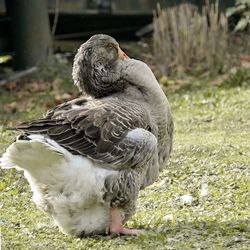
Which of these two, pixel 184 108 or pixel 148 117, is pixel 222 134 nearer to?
pixel 184 108

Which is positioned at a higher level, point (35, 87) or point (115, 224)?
point (115, 224)

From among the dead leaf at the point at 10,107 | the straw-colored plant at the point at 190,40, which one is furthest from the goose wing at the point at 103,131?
the straw-colored plant at the point at 190,40

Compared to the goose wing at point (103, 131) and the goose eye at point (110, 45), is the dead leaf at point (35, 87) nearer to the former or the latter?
the goose eye at point (110, 45)

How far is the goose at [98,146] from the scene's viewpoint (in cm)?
603

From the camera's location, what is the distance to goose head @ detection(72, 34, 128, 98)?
6680 millimetres

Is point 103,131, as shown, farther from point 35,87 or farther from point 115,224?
point 35,87

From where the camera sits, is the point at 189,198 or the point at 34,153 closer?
the point at 34,153

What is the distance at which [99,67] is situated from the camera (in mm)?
6723

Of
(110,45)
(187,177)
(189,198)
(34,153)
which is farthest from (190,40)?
(34,153)

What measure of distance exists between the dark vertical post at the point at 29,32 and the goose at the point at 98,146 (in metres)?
9.25

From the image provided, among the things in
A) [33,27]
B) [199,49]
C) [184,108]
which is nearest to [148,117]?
[184,108]

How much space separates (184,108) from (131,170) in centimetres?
666

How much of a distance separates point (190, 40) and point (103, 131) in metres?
9.00

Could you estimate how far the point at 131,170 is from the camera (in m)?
6.35
